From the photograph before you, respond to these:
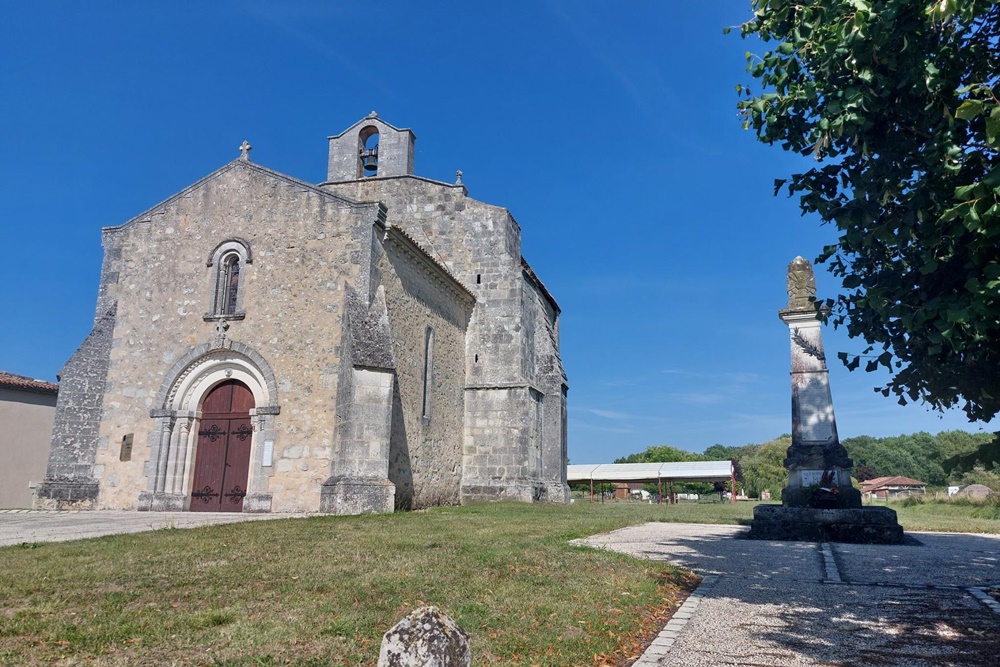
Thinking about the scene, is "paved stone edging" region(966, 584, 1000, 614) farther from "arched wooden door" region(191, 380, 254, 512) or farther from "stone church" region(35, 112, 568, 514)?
"arched wooden door" region(191, 380, 254, 512)

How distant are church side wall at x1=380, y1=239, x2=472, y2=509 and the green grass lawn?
7797 mm

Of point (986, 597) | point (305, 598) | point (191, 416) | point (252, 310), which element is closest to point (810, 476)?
point (986, 597)

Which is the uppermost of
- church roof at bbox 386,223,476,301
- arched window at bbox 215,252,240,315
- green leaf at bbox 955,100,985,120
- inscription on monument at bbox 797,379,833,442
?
church roof at bbox 386,223,476,301

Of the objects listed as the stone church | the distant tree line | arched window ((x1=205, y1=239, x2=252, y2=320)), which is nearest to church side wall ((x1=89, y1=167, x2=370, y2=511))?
the stone church

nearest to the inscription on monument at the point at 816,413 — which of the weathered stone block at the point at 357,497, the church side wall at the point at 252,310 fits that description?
the weathered stone block at the point at 357,497

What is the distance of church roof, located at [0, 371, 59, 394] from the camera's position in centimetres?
2327

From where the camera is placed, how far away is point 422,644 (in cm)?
227

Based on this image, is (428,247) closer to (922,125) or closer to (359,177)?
(359,177)

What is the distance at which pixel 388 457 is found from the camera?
15.3 m

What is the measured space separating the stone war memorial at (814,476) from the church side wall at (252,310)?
9612 mm

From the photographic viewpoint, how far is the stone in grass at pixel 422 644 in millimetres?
2258

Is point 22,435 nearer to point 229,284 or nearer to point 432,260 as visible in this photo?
point 229,284

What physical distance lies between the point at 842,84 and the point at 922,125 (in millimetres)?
722

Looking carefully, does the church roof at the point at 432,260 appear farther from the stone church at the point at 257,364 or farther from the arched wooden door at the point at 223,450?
the arched wooden door at the point at 223,450
